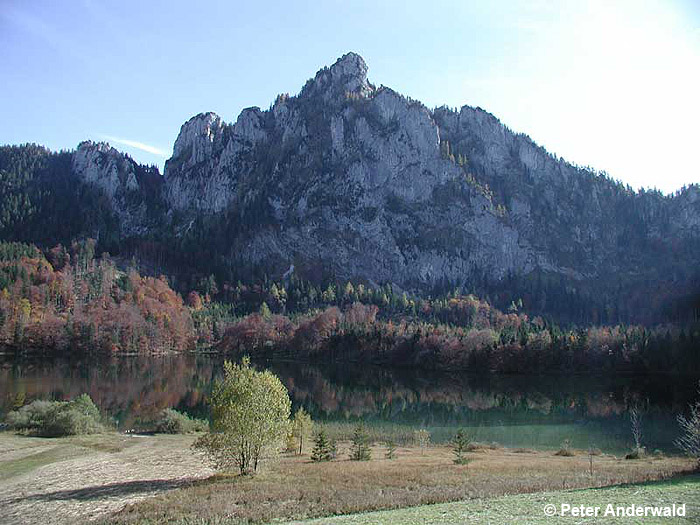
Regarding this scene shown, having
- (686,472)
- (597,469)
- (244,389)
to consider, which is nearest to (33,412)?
(244,389)

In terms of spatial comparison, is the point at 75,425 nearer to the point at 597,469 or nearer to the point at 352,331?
the point at 597,469

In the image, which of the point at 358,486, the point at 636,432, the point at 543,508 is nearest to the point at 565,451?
the point at 636,432

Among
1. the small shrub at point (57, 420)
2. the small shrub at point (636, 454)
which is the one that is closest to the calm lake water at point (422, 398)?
the small shrub at point (57, 420)

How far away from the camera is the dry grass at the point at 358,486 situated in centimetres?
2488

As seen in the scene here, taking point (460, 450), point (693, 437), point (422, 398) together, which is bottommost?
point (422, 398)

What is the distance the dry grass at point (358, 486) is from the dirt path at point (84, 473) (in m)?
2.91

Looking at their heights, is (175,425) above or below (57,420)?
below

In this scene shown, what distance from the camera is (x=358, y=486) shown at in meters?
29.5

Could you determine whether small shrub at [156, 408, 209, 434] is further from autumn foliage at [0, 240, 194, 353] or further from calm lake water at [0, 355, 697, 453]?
autumn foliage at [0, 240, 194, 353]

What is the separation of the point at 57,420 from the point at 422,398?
5446 centimetres

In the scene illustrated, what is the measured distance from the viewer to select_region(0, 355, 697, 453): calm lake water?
2343 inches

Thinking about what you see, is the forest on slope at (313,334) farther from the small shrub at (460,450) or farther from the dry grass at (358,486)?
the dry grass at (358,486)

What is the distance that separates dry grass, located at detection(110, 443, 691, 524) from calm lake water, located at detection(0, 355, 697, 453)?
19047 mm

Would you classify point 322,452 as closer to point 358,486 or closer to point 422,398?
point 358,486
